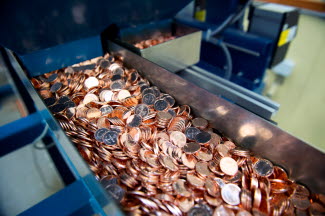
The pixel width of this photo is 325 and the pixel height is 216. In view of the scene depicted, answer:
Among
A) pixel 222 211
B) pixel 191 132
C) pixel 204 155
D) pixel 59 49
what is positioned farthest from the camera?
pixel 59 49

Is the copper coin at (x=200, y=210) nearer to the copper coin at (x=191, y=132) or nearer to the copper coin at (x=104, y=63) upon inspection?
the copper coin at (x=191, y=132)

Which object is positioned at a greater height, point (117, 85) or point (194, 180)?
point (117, 85)

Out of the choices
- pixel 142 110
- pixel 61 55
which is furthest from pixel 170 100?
pixel 61 55

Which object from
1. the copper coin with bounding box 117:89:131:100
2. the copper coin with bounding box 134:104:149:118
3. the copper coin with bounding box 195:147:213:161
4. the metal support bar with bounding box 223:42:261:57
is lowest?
the copper coin with bounding box 195:147:213:161

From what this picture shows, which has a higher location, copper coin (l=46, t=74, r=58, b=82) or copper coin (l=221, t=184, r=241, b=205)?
copper coin (l=46, t=74, r=58, b=82)

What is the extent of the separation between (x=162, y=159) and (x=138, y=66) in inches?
33.5

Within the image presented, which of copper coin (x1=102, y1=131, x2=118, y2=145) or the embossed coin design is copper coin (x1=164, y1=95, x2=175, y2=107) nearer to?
copper coin (x1=102, y1=131, x2=118, y2=145)

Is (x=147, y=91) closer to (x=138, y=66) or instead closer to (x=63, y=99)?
(x=138, y=66)

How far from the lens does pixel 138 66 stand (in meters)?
1.65

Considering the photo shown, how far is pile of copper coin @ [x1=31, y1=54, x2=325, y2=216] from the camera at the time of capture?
0.93 m

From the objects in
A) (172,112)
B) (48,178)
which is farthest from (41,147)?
(172,112)

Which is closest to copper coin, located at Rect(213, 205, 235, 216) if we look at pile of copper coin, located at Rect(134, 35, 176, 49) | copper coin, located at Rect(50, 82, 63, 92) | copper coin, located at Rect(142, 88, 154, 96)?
copper coin, located at Rect(142, 88, 154, 96)

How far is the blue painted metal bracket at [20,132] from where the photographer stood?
1329mm

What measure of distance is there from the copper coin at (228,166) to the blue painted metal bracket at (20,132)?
1.20 m
